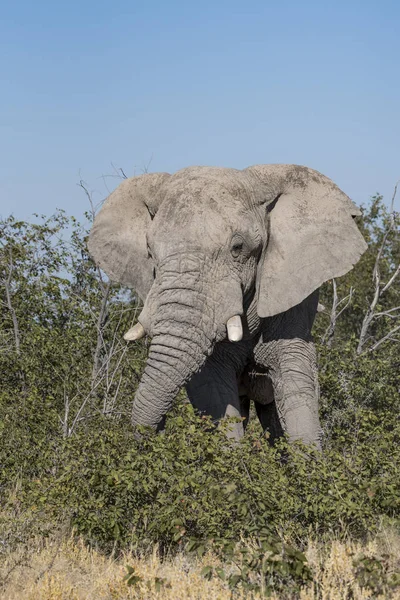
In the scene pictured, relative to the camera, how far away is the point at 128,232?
8.60 metres

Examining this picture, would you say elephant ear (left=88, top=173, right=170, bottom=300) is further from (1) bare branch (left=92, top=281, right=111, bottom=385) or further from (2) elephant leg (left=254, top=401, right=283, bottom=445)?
(2) elephant leg (left=254, top=401, right=283, bottom=445)

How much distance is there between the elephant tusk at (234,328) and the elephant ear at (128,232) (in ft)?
3.87

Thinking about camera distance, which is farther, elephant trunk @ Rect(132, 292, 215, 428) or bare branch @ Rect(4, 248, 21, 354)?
bare branch @ Rect(4, 248, 21, 354)

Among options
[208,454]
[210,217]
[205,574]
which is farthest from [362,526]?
[210,217]

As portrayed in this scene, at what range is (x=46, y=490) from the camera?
23.0ft

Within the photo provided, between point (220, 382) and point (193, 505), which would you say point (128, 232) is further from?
point (193, 505)

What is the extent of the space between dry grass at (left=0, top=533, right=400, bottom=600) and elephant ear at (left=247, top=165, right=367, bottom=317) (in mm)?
2288

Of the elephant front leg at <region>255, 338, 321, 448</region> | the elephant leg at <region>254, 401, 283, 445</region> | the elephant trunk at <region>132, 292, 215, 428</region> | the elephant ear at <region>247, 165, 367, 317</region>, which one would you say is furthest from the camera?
the elephant leg at <region>254, 401, 283, 445</region>

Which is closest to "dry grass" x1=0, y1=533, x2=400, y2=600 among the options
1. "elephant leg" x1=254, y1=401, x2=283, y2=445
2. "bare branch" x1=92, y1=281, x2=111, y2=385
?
"elephant leg" x1=254, y1=401, x2=283, y2=445

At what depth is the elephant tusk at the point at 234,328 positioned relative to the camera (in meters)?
7.22

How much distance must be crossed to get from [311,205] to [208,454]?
2.52m

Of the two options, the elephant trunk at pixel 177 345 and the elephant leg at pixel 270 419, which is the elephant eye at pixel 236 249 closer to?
the elephant trunk at pixel 177 345

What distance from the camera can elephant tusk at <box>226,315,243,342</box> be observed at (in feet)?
23.7

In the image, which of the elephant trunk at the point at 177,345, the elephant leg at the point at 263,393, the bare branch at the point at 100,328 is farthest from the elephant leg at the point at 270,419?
the elephant trunk at the point at 177,345
